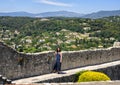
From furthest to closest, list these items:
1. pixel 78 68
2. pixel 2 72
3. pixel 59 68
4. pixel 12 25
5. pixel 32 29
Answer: pixel 12 25 → pixel 32 29 → pixel 78 68 → pixel 59 68 → pixel 2 72

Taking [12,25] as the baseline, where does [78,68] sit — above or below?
above

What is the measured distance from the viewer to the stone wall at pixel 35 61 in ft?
46.1

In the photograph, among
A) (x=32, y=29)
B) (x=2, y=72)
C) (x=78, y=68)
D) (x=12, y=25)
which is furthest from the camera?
(x=12, y=25)

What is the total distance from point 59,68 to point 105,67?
3100 millimetres

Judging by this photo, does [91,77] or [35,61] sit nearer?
[91,77]

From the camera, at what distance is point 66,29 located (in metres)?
121

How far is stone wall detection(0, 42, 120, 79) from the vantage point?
14062 mm

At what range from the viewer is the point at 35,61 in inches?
608

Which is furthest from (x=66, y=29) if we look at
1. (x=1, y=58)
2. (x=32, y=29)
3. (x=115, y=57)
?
(x=1, y=58)

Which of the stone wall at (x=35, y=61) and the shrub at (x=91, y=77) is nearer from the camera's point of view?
the stone wall at (x=35, y=61)

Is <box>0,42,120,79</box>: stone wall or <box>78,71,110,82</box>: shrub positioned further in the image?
<box>78,71,110,82</box>: shrub

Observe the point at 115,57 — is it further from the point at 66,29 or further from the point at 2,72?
the point at 66,29

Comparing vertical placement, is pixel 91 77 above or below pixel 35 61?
below

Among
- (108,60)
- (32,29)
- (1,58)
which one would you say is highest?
(1,58)
